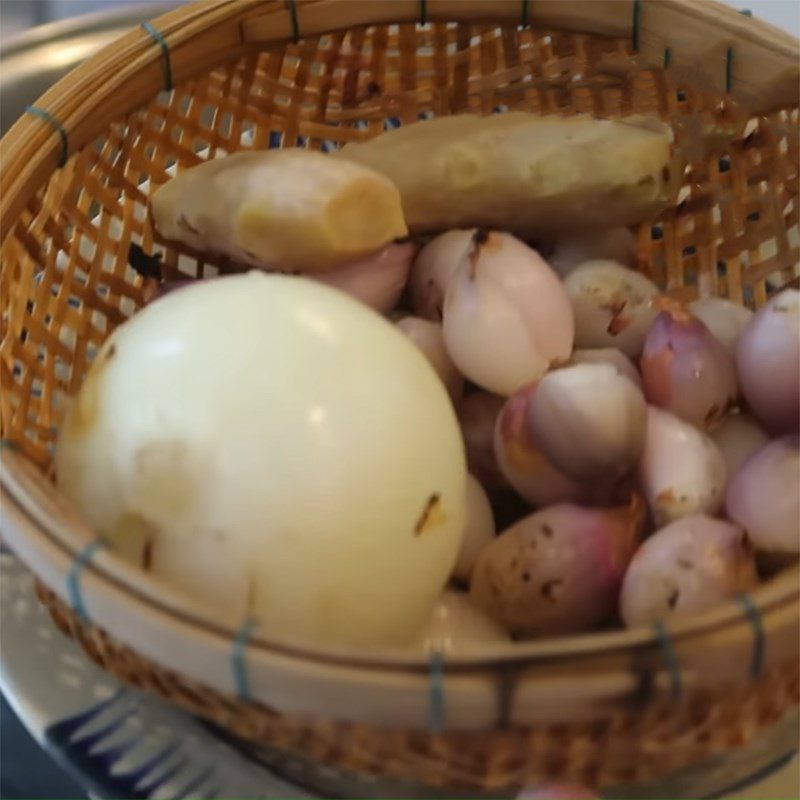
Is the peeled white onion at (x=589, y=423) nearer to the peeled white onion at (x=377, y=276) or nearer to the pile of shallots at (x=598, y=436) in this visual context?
the pile of shallots at (x=598, y=436)

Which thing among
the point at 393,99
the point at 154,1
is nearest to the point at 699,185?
the point at 393,99

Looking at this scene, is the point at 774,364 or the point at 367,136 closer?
the point at 774,364

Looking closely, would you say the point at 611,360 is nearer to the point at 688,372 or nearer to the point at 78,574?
the point at 688,372

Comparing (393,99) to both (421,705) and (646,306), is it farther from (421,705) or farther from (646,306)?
(421,705)

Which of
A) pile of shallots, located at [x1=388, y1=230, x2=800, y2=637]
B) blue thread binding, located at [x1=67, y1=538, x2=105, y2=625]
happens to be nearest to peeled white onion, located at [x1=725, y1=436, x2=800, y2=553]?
pile of shallots, located at [x1=388, y1=230, x2=800, y2=637]

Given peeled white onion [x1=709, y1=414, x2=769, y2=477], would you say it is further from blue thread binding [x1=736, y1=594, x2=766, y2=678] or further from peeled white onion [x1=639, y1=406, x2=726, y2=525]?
blue thread binding [x1=736, y1=594, x2=766, y2=678]

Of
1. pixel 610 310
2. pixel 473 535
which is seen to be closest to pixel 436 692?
pixel 473 535
